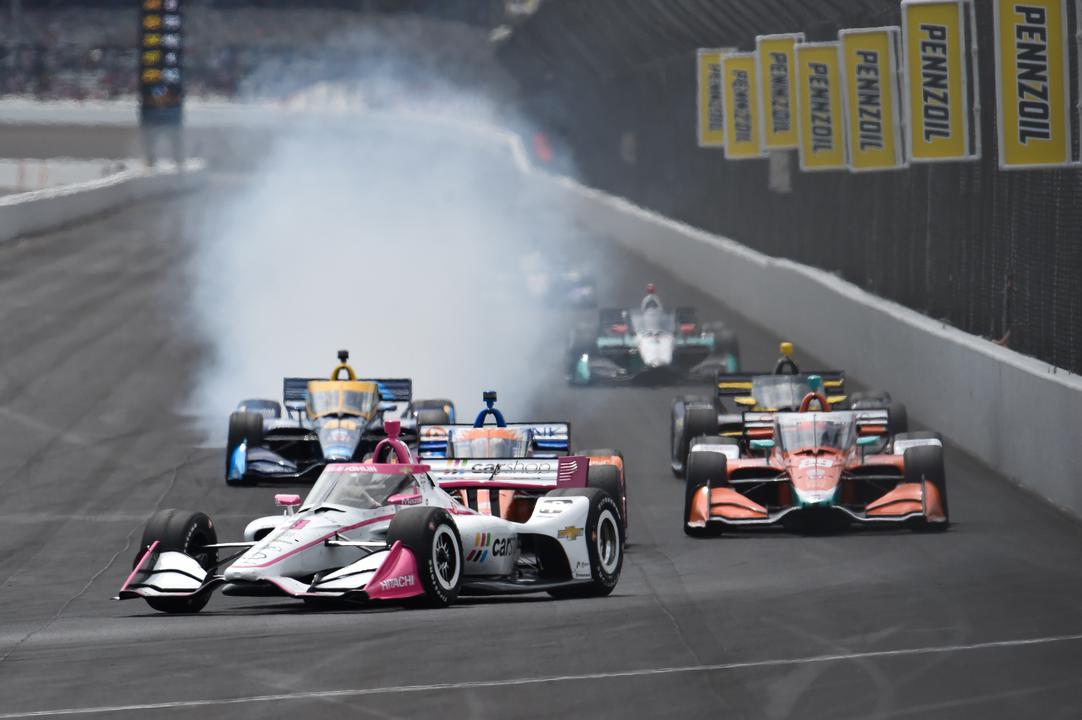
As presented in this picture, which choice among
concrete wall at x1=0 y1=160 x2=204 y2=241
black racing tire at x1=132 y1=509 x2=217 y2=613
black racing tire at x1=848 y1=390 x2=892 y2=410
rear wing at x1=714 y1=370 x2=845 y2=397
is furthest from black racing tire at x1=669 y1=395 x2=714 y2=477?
concrete wall at x1=0 y1=160 x2=204 y2=241

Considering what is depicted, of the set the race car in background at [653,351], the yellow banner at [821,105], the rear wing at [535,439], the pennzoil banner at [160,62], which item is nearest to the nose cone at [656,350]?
the race car in background at [653,351]

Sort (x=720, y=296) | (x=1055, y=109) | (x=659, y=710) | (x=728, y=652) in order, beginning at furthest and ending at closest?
1. (x=720, y=296)
2. (x=1055, y=109)
3. (x=728, y=652)
4. (x=659, y=710)

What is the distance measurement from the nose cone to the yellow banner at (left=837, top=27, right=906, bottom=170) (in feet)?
11.8

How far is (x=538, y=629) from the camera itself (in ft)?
38.7

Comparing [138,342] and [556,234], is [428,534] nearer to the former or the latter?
[138,342]

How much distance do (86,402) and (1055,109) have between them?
A: 43.9 feet

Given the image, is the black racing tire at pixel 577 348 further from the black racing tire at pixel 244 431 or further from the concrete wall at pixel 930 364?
the black racing tire at pixel 244 431

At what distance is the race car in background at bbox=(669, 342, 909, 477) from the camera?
62.2 ft

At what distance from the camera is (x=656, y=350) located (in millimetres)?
27234

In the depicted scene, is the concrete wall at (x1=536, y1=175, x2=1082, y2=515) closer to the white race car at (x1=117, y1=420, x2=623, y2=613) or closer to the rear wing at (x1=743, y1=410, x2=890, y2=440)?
the rear wing at (x1=743, y1=410, x2=890, y2=440)

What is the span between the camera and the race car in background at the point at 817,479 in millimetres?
15828

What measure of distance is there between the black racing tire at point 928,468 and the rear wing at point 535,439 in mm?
2862

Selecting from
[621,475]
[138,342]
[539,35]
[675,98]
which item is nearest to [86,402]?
[138,342]

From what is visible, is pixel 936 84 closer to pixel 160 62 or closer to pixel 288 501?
pixel 288 501
